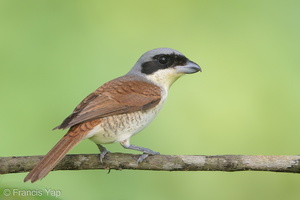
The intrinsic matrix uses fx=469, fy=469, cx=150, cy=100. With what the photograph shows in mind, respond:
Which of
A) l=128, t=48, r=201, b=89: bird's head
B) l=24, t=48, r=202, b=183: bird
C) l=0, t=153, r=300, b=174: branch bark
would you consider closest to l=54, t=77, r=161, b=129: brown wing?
l=24, t=48, r=202, b=183: bird

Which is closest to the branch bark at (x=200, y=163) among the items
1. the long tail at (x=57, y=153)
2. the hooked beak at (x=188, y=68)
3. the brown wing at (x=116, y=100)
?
the long tail at (x=57, y=153)

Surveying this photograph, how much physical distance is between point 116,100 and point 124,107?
0.07 metres

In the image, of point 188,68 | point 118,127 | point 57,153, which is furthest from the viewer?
point 188,68

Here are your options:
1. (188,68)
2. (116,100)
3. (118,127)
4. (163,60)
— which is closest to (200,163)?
(118,127)

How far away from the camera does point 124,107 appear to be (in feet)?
8.98

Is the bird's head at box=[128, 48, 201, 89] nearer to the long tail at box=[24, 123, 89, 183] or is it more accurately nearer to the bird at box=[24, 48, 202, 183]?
the bird at box=[24, 48, 202, 183]

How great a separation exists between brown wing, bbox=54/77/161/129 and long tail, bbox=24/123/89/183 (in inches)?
2.6

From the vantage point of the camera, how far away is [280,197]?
3.68m

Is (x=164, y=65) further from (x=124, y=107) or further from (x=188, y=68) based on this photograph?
(x=124, y=107)

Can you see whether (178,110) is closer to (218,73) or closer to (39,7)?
(218,73)

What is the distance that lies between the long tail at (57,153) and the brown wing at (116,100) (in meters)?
0.07

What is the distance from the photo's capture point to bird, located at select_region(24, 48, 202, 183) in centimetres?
246

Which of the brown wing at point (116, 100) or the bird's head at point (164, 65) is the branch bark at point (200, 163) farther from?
Answer: the bird's head at point (164, 65)

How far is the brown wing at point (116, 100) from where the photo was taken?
2.53 m
